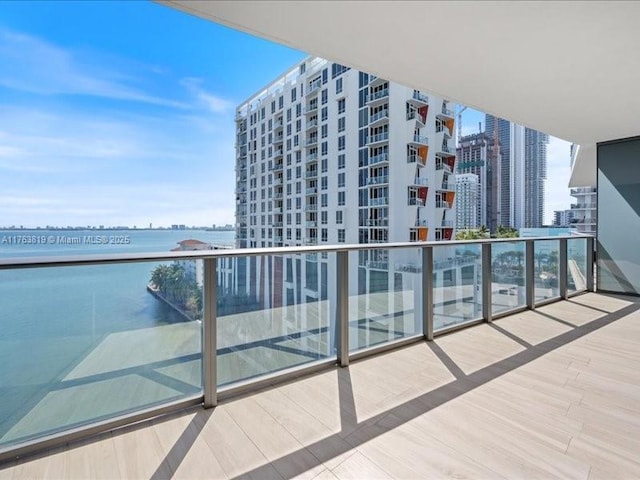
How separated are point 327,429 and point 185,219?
22997mm

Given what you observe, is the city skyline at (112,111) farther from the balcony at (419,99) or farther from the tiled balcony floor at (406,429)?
the tiled balcony floor at (406,429)

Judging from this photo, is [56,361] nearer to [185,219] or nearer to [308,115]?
[185,219]

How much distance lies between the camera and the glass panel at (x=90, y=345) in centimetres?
167

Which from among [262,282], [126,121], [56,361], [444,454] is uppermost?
[126,121]

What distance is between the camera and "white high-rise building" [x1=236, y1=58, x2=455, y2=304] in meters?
21.9

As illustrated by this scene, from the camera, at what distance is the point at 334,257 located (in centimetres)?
267

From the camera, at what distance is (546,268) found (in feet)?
15.8

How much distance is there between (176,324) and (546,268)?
4890mm

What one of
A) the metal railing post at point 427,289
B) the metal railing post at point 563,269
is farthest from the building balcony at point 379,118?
the metal railing post at point 427,289

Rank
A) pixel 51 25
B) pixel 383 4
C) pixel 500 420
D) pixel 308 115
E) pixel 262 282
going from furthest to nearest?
pixel 308 115, pixel 51 25, pixel 262 282, pixel 383 4, pixel 500 420

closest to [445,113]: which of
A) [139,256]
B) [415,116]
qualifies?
[415,116]

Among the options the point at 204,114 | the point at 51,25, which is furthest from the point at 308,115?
the point at 51,25

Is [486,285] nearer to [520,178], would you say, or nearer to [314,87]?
[520,178]

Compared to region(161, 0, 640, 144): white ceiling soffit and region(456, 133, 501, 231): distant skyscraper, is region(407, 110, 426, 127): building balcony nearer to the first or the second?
region(456, 133, 501, 231): distant skyscraper
